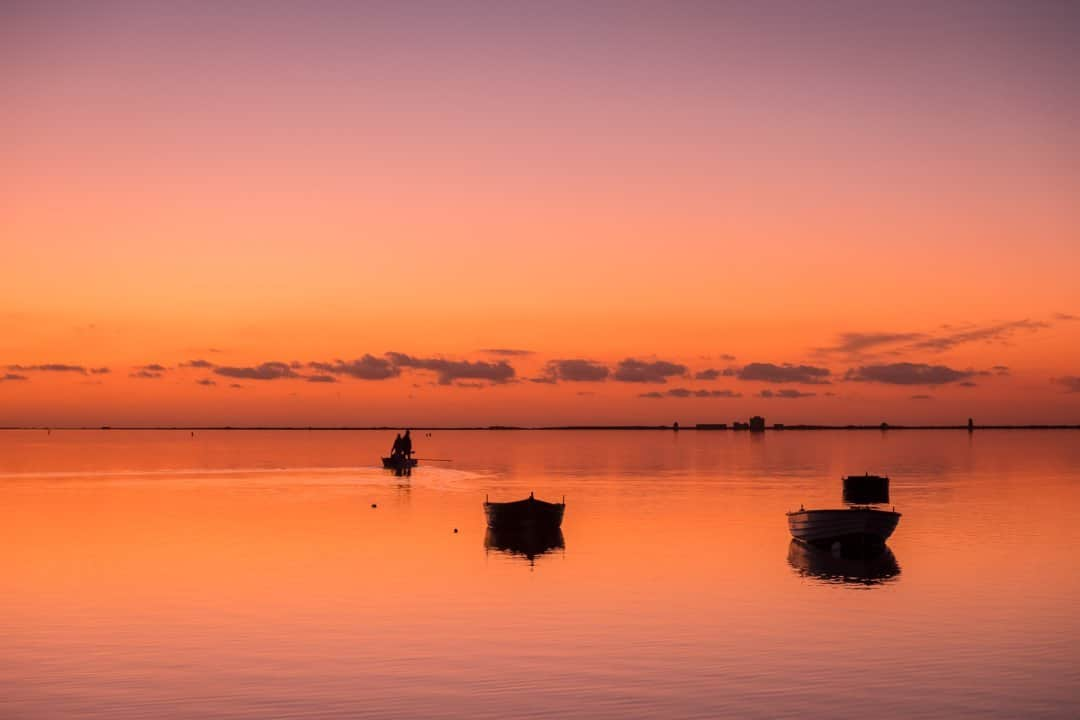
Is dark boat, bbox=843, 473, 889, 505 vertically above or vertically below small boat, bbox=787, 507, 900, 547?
above

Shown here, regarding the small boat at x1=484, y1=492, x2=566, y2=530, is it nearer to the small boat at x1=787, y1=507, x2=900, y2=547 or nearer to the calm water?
the calm water

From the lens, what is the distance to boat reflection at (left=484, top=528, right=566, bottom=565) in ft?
190

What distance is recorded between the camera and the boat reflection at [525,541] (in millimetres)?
57853

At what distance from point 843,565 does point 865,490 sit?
354 inches

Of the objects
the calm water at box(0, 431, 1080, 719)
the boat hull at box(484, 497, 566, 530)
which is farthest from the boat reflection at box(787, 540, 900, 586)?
the boat hull at box(484, 497, 566, 530)

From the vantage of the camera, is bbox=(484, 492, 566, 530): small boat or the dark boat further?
bbox=(484, 492, 566, 530): small boat

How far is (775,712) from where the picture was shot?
25922 millimetres

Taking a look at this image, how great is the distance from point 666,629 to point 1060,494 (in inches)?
A: 2898

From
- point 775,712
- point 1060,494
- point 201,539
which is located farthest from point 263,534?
point 1060,494

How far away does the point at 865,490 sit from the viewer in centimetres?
5997

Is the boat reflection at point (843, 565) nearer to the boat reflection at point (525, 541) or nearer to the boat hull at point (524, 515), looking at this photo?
the boat reflection at point (525, 541)

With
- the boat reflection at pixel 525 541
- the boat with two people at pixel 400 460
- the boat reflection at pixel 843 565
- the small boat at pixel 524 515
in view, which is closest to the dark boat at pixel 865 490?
the boat reflection at pixel 843 565

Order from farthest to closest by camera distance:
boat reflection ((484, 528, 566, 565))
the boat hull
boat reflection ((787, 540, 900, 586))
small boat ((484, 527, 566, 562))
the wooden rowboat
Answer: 1. the wooden rowboat
2. the boat hull
3. small boat ((484, 527, 566, 562))
4. boat reflection ((484, 528, 566, 565))
5. boat reflection ((787, 540, 900, 586))

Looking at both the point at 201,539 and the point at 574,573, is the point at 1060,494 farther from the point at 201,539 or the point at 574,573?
the point at 201,539
